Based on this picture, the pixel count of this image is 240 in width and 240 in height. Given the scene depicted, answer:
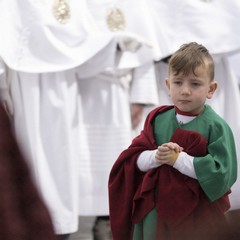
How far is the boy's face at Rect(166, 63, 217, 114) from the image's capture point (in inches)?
104

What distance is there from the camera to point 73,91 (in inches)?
168

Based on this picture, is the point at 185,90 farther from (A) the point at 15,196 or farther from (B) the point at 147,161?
(A) the point at 15,196

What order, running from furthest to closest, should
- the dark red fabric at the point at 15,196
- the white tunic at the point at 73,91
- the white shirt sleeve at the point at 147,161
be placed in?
the white tunic at the point at 73,91
the white shirt sleeve at the point at 147,161
the dark red fabric at the point at 15,196

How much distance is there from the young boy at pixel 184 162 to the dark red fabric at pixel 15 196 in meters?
1.12

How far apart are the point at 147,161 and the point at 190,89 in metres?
0.33

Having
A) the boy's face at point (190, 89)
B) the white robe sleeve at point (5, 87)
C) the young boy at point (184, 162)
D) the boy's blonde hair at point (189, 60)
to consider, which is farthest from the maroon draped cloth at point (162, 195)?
the white robe sleeve at point (5, 87)

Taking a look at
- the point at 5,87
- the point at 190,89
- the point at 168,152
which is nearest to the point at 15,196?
the point at 168,152

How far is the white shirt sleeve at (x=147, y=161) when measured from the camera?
2.67 meters

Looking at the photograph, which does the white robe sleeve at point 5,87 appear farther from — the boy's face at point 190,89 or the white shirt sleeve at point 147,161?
the boy's face at point 190,89

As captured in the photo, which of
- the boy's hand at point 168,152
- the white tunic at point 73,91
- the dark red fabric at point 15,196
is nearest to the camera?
the dark red fabric at point 15,196

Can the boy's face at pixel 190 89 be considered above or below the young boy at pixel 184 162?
above

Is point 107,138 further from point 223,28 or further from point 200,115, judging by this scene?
point 200,115

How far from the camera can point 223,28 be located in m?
4.47

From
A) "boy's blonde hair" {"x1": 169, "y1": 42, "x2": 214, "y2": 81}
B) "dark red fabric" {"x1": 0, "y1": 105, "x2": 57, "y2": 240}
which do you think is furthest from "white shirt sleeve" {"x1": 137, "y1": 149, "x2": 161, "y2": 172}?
"dark red fabric" {"x1": 0, "y1": 105, "x2": 57, "y2": 240}
